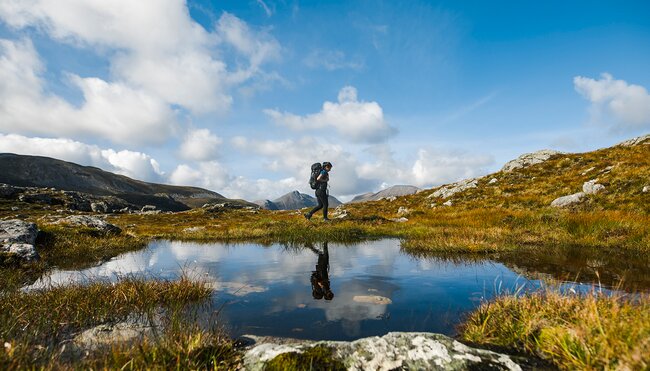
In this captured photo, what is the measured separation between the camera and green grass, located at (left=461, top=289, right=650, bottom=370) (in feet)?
11.2

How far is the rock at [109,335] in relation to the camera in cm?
476

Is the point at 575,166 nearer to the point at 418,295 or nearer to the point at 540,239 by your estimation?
the point at 540,239

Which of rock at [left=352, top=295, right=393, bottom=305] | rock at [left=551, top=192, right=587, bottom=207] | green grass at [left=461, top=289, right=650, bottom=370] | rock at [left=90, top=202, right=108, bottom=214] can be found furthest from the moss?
rock at [left=90, top=202, right=108, bottom=214]

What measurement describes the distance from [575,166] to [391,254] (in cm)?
3872

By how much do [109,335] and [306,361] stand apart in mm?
3552

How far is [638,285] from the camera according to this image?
782 centimetres

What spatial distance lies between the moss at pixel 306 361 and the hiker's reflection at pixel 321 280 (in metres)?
3.55

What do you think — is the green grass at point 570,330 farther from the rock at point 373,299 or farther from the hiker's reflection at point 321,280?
the hiker's reflection at point 321,280

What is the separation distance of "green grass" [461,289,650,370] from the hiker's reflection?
11.5 feet

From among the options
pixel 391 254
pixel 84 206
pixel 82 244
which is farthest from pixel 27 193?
pixel 391 254

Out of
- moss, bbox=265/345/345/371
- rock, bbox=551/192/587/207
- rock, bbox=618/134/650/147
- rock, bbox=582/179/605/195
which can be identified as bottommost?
moss, bbox=265/345/345/371

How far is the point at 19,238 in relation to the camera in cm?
1365

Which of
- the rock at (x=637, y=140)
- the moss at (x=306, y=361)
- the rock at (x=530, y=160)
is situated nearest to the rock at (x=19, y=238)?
the moss at (x=306, y=361)

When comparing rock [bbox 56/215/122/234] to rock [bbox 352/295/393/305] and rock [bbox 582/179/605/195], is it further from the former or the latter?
rock [bbox 582/179/605/195]
